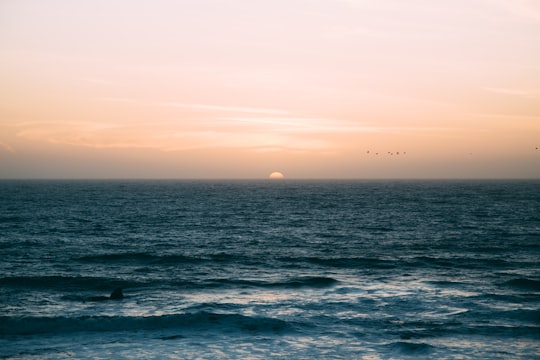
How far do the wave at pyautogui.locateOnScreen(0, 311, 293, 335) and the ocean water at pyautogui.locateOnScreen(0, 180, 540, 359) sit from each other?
95 millimetres

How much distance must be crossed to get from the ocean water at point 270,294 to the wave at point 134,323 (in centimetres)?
9

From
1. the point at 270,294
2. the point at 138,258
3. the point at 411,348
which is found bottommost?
the point at 138,258

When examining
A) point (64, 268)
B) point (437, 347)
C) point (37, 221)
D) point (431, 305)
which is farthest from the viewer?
point (37, 221)

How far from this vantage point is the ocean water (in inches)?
838

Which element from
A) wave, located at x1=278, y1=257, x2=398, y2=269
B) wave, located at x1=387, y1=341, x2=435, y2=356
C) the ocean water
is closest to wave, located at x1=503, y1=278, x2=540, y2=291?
the ocean water

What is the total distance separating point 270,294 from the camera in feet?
101

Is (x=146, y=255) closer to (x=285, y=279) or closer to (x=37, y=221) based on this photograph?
(x=285, y=279)

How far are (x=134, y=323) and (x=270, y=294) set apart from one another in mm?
9147

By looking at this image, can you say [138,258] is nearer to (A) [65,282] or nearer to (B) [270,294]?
(A) [65,282]

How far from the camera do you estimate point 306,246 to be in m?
52.1

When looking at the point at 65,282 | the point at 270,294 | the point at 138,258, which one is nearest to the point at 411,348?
the point at 270,294

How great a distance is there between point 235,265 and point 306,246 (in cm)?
1321

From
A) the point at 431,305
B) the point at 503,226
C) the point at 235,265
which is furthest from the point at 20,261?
the point at 503,226

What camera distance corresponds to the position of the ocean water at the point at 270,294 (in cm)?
2130
